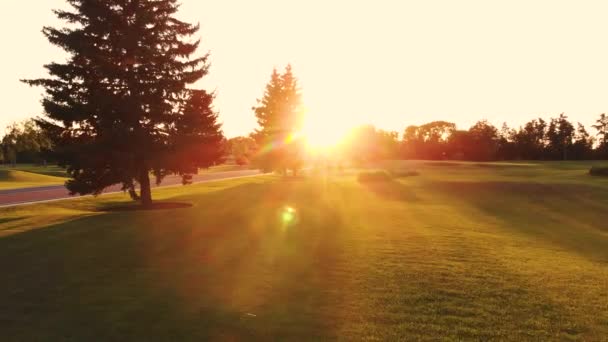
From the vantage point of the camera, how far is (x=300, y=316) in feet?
19.5

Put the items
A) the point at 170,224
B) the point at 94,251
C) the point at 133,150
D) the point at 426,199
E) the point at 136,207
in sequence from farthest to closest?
the point at 426,199, the point at 136,207, the point at 133,150, the point at 170,224, the point at 94,251

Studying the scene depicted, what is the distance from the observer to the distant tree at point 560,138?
79.7 meters

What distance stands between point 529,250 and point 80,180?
693 inches

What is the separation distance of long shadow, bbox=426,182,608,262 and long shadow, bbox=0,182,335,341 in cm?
713

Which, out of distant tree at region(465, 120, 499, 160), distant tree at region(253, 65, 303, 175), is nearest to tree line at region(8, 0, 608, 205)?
distant tree at region(253, 65, 303, 175)

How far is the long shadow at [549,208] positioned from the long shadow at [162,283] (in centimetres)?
713

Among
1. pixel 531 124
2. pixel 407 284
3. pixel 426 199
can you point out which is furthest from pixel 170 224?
pixel 531 124

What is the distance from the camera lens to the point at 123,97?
59.5 feet

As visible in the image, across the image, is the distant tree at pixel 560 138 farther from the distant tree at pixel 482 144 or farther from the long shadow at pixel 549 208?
the long shadow at pixel 549 208

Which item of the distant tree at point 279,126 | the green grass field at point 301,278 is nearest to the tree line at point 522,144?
the distant tree at point 279,126

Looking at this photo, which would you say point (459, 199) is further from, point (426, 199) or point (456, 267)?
point (456, 267)

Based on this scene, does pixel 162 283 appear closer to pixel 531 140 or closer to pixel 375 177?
pixel 375 177

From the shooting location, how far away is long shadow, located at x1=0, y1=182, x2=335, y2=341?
566cm

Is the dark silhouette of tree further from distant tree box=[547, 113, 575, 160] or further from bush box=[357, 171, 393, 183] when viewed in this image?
bush box=[357, 171, 393, 183]
